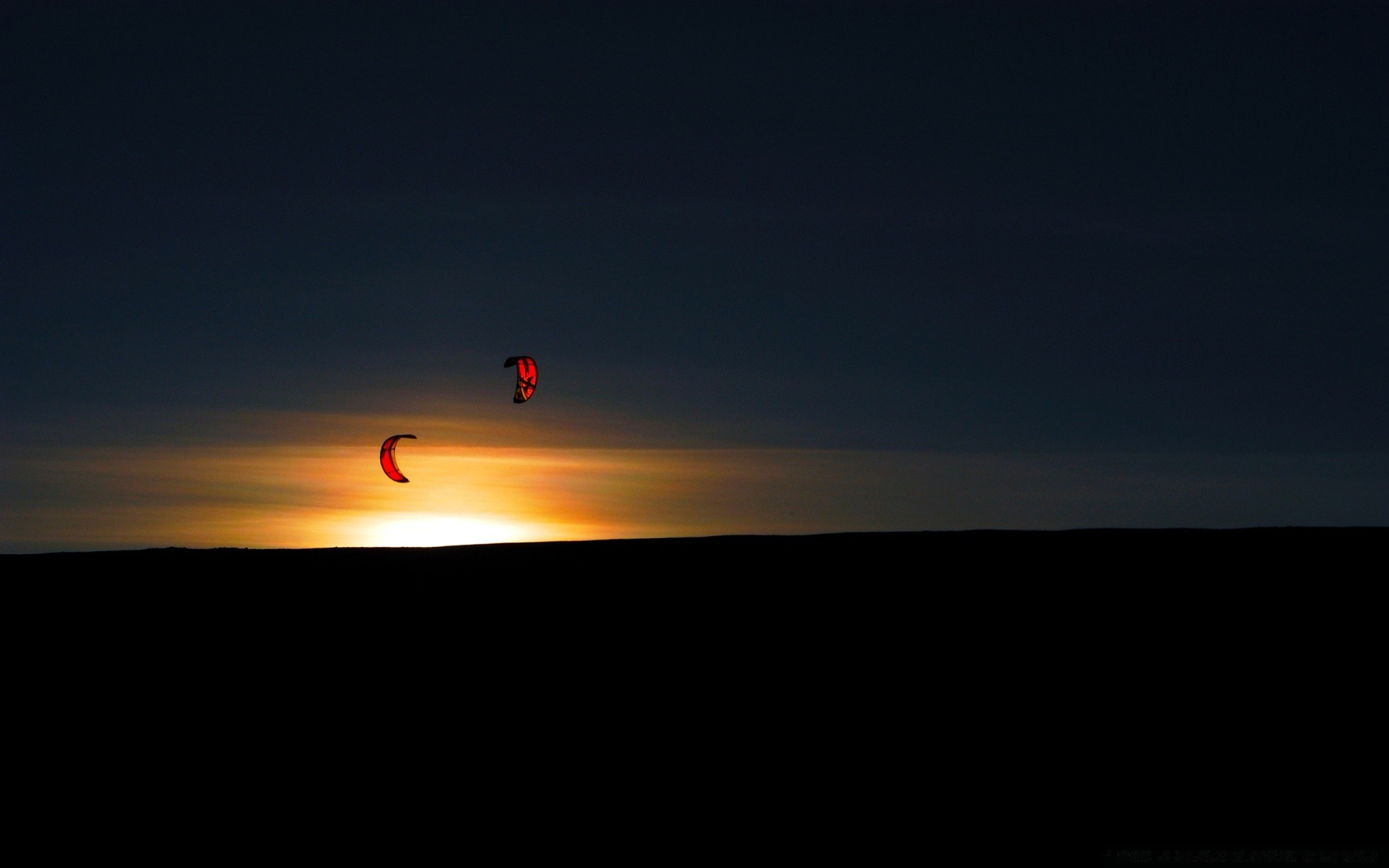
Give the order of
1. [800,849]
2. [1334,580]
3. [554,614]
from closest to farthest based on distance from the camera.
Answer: [800,849]
[554,614]
[1334,580]

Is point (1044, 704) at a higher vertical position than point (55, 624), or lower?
lower

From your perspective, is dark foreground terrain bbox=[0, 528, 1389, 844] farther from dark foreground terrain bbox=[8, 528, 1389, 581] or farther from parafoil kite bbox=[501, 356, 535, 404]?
parafoil kite bbox=[501, 356, 535, 404]

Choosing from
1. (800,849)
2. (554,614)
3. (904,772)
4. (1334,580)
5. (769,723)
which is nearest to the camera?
(800,849)

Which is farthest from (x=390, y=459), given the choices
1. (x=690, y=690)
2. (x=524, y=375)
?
(x=690, y=690)

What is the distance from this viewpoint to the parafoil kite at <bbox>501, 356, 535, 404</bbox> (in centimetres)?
2547

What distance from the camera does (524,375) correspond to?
27.1 m

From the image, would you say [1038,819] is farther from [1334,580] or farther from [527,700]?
[1334,580]

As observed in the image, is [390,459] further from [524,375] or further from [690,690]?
[690,690]

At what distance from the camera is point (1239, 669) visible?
14.8 metres

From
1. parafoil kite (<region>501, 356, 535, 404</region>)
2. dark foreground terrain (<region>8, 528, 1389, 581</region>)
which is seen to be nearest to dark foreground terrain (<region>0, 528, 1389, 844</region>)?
dark foreground terrain (<region>8, 528, 1389, 581</region>)

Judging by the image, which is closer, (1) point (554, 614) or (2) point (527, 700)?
(2) point (527, 700)

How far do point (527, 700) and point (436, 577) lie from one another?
6.45 m

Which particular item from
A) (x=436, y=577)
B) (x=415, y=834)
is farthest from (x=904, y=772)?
(x=436, y=577)

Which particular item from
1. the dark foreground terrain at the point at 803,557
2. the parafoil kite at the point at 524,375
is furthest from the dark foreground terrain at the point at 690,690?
the parafoil kite at the point at 524,375
